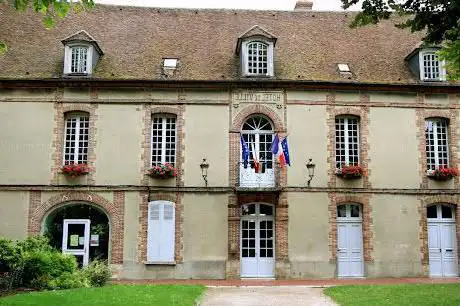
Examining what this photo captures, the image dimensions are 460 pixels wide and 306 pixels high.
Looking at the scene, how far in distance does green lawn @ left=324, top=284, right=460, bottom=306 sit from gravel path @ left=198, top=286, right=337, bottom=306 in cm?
40

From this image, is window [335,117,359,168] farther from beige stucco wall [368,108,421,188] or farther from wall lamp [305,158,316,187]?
wall lamp [305,158,316,187]

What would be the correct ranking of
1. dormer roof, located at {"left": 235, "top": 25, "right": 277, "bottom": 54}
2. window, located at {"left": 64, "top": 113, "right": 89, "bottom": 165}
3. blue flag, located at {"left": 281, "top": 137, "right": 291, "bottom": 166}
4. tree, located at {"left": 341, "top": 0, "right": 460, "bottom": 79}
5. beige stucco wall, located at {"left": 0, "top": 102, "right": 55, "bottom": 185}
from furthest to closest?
1. dormer roof, located at {"left": 235, "top": 25, "right": 277, "bottom": 54}
2. window, located at {"left": 64, "top": 113, "right": 89, "bottom": 165}
3. beige stucco wall, located at {"left": 0, "top": 102, "right": 55, "bottom": 185}
4. blue flag, located at {"left": 281, "top": 137, "right": 291, "bottom": 166}
5. tree, located at {"left": 341, "top": 0, "right": 460, "bottom": 79}

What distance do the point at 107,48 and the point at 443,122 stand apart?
11.8 metres

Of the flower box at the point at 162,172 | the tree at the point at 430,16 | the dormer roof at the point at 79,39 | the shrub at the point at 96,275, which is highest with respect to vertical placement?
the dormer roof at the point at 79,39

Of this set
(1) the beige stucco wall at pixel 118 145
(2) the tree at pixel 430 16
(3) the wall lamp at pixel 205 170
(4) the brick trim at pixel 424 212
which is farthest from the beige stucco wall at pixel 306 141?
(2) the tree at pixel 430 16

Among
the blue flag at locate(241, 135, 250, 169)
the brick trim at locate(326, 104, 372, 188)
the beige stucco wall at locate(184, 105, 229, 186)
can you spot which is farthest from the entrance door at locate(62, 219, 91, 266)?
the brick trim at locate(326, 104, 372, 188)

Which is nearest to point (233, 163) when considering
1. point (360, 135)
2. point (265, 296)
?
point (360, 135)

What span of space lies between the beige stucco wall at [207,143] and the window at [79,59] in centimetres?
365

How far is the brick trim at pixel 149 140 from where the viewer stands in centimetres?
1764

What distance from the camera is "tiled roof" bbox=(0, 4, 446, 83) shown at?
1862 centimetres

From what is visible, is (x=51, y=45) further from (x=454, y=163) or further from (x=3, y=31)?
(x=454, y=163)

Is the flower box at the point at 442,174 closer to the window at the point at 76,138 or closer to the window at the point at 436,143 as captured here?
the window at the point at 436,143

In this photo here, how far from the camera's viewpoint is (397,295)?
39.7 ft

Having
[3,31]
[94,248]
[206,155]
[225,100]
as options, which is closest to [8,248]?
[94,248]
